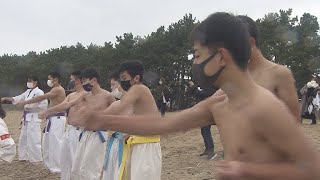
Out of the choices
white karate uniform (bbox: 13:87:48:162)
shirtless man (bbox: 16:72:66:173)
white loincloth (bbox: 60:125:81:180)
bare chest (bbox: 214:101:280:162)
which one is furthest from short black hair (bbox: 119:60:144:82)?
white karate uniform (bbox: 13:87:48:162)

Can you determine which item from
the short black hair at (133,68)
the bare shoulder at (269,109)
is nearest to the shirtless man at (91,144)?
the short black hair at (133,68)

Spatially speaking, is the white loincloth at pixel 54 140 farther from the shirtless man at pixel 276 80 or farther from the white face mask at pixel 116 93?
the shirtless man at pixel 276 80

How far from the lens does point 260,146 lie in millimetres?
1971

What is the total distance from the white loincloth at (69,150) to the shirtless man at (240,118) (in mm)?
5073

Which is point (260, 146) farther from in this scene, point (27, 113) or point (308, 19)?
point (308, 19)

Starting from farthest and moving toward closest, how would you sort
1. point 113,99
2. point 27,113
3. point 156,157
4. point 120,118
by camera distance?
point 27,113 → point 113,99 → point 156,157 → point 120,118

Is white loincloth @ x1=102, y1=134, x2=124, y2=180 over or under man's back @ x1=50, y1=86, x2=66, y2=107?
under

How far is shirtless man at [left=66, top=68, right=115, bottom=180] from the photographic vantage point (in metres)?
6.65

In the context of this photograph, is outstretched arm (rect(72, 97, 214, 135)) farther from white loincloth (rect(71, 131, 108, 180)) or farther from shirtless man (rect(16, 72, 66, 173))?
shirtless man (rect(16, 72, 66, 173))

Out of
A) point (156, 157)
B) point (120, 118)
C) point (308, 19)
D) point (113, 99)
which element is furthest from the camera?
point (308, 19)

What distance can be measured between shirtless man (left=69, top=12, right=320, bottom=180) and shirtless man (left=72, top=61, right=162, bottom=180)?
9.50 feet

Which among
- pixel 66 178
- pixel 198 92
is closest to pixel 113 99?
pixel 66 178

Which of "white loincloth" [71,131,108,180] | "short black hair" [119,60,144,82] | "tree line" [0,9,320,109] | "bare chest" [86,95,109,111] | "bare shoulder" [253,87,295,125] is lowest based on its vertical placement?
"white loincloth" [71,131,108,180]

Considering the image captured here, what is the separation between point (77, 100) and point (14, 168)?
10.6ft
